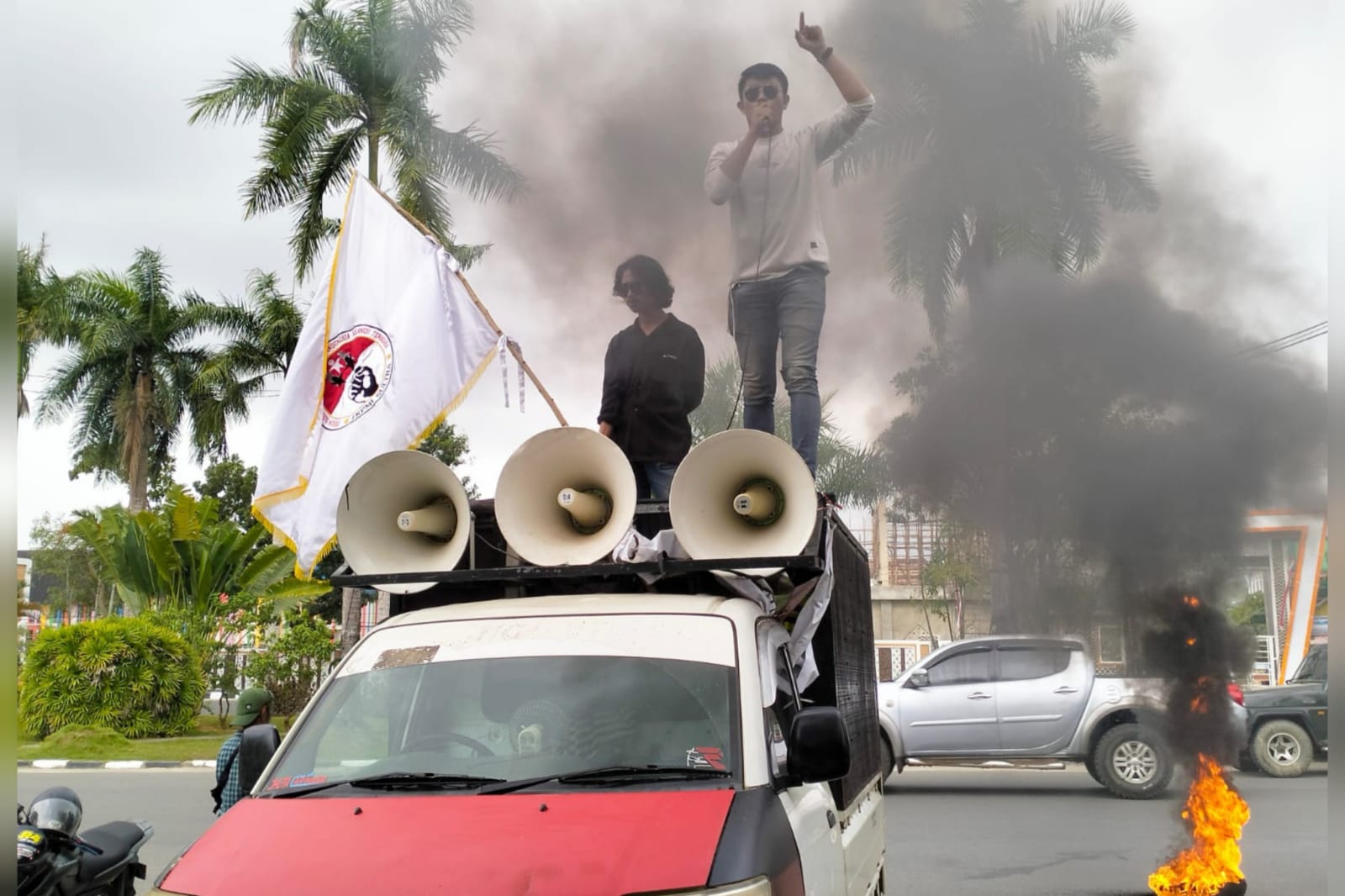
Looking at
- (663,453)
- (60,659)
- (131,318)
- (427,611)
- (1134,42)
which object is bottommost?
(60,659)

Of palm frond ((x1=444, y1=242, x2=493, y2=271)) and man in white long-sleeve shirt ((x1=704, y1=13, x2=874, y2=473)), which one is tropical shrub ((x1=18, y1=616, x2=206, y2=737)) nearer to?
palm frond ((x1=444, y1=242, x2=493, y2=271))

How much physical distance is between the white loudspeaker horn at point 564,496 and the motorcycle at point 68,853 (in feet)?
7.05

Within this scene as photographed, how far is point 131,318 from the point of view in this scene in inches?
1117

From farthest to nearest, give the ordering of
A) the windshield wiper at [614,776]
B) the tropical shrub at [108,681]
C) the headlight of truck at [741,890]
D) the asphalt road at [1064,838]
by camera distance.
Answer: the tropical shrub at [108,681]
the asphalt road at [1064,838]
the windshield wiper at [614,776]
the headlight of truck at [741,890]

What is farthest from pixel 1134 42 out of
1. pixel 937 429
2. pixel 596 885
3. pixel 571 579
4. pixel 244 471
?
pixel 244 471

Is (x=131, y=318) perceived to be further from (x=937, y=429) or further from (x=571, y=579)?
(x=571, y=579)

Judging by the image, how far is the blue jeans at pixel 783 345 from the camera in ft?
20.8

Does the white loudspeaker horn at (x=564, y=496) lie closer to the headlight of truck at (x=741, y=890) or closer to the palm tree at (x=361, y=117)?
the headlight of truck at (x=741, y=890)

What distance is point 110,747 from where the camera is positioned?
56.3 ft

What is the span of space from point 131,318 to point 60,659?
12.3 meters

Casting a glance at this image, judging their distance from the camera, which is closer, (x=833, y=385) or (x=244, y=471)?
(x=833, y=385)

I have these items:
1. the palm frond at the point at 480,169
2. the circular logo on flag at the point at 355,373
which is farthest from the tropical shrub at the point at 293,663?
the palm frond at the point at 480,169

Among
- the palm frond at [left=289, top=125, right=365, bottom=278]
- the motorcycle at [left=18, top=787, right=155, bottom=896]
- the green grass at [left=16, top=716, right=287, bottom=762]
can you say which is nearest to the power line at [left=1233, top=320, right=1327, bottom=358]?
the motorcycle at [left=18, top=787, right=155, bottom=896]

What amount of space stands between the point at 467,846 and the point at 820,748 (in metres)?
1.01
